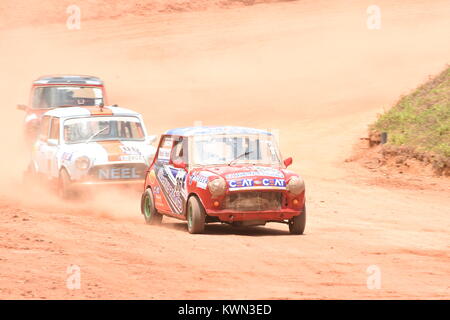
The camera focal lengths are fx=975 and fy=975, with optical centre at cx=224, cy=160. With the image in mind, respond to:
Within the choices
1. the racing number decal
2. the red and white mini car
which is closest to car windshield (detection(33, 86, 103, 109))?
the red and white mini car

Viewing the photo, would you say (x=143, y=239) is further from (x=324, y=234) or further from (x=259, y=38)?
(x=259, y=38)

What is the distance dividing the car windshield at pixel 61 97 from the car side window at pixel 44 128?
298 cm

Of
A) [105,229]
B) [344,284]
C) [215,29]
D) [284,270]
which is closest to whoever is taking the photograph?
[344,284]

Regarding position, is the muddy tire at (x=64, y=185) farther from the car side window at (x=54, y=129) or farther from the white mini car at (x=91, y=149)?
the car side window at (x=54, y=129)

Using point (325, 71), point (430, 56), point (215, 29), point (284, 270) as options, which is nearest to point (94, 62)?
point (215, 29)

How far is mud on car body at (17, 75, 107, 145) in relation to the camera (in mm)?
22484

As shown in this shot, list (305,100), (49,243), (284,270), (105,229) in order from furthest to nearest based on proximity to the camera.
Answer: (305,100)
(105,229)
(49,243)
(284,270)

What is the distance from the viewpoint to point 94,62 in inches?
1794

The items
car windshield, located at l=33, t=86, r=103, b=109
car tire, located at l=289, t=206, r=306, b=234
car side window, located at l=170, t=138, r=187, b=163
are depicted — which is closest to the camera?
car tire, located at l=289, t=206, r=306, b=234

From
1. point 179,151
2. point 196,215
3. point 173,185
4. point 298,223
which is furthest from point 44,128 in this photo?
point 298,223

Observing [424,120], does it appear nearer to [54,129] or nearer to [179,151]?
[54,129]

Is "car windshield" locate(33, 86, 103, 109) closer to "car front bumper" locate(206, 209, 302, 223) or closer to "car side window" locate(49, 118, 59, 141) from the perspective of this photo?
"car side window" locate(49, 118, 59, 141)

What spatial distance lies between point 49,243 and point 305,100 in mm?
24421

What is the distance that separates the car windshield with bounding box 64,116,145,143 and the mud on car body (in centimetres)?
401
